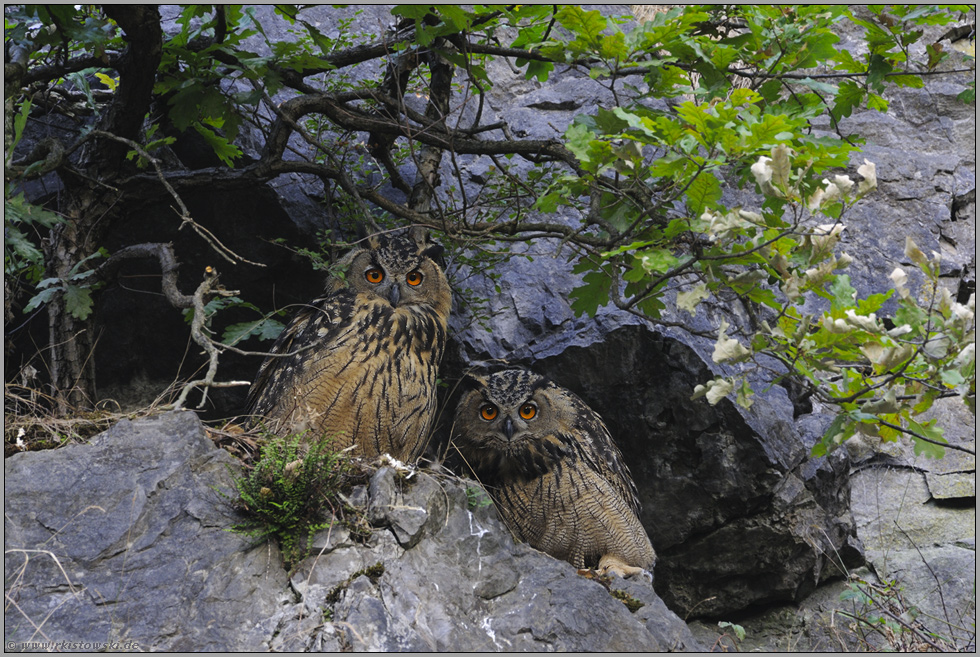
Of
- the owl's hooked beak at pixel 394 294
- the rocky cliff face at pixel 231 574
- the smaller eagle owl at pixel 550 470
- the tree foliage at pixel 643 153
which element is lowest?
the smaller eagle owl at pixel 550 470

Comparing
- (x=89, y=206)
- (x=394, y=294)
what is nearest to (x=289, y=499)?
(x=394, y=294)

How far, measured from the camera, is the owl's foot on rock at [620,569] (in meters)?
3.16

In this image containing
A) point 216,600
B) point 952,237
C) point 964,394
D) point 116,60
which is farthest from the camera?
point 952,237

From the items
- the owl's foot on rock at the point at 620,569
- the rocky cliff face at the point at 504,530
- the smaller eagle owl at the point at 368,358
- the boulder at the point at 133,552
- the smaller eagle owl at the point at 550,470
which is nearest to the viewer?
the boulder at the point at 133,552

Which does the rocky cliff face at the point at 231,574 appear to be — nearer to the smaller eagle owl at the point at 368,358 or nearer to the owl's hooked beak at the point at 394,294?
the smaller eagle owl at the point at 368,358

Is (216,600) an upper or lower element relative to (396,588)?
upper

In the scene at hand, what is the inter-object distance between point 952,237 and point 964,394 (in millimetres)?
4123

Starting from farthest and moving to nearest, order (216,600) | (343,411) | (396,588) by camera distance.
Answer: (343,411) < (396,588) < (216,600)

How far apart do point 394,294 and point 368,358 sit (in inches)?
13.7

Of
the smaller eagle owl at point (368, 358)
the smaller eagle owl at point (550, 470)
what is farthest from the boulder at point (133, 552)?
the smaller eagle owl at point (550, 470)

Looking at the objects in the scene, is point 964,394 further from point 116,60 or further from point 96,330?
point 96,330

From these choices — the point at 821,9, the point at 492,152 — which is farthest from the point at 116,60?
the point at 821,9

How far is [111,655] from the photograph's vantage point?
2020 millimetres

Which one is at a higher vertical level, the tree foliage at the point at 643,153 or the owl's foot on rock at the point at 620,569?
the tree foliage at the point at 643,153
